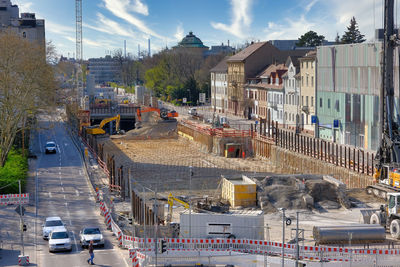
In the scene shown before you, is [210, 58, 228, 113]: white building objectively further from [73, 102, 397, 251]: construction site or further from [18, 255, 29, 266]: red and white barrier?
[18, 255, 29, 266]: red and white barrier

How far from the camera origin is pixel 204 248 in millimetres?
26453

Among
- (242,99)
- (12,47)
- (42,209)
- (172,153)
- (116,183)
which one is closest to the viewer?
(42,209)

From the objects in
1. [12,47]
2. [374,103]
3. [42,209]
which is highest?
[12,47]

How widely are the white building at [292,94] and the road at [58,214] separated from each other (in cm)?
2707

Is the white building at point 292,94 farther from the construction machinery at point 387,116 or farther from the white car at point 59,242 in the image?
the white car at point 59,242

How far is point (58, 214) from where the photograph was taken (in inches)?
1479

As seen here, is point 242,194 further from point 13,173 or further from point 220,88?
point 220,88

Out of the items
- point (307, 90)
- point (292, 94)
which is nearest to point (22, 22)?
point (292, 94)

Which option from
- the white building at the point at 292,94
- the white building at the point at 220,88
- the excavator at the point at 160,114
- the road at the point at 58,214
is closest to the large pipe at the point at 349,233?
the road at the point at 58,214

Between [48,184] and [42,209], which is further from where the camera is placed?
[48,184]

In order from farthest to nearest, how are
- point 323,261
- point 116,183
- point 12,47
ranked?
point 12,47, point 116,183, point 323,261

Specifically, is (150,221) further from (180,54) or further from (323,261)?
(180,54)

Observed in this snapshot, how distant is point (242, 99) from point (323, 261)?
76.1 metres

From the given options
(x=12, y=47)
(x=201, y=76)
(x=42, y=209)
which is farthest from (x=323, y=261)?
(x=201, y=76)
